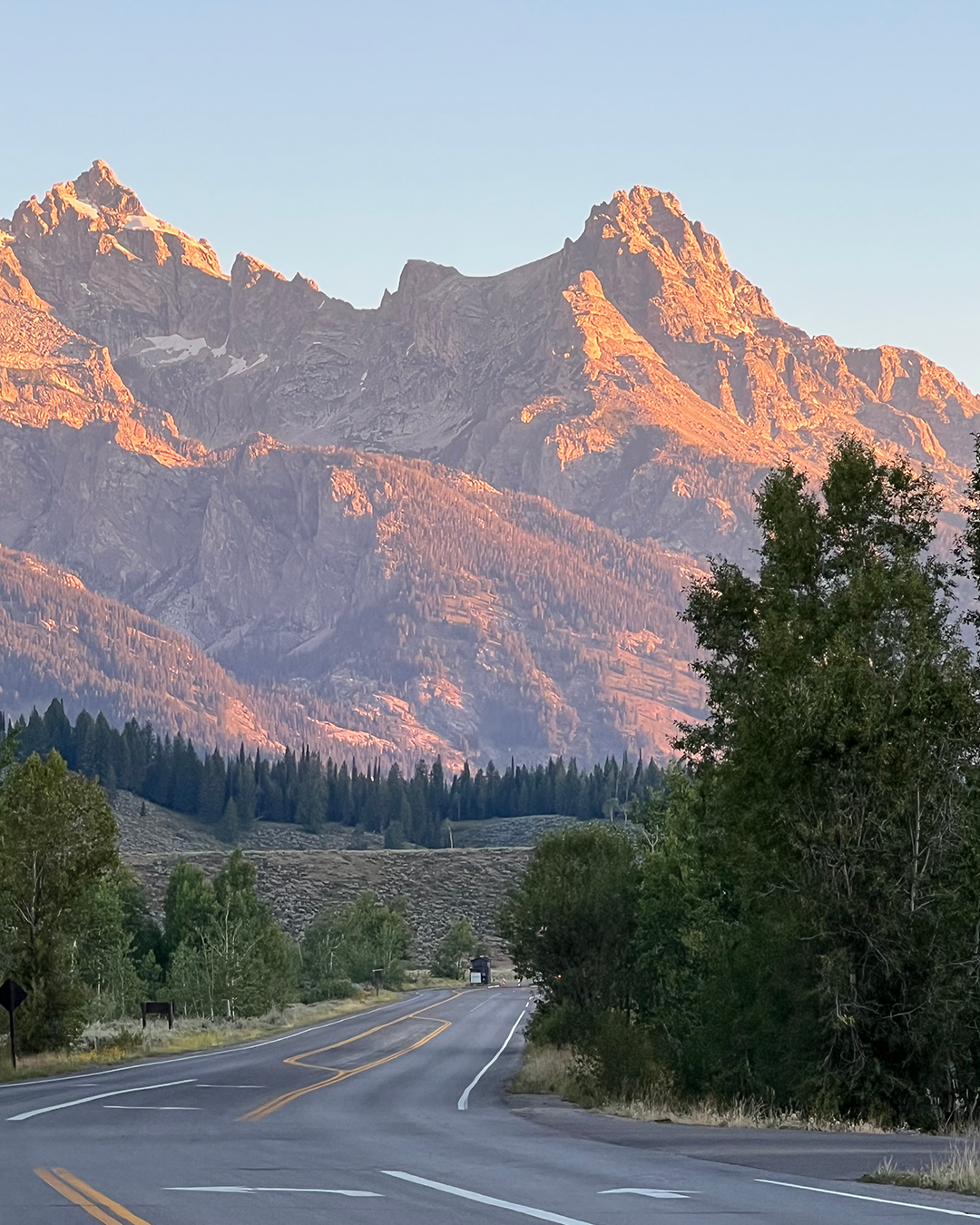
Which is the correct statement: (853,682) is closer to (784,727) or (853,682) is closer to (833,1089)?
(784,727)

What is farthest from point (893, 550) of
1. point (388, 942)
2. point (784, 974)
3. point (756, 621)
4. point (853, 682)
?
point (388, 942)

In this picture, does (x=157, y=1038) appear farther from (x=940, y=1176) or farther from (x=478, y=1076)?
(x=940, y=1176)

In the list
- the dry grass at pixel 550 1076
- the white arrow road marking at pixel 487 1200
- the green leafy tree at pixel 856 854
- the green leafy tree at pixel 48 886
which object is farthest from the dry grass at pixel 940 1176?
the green leafy tree at pixel 48 886

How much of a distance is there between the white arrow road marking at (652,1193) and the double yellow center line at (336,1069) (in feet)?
46.6

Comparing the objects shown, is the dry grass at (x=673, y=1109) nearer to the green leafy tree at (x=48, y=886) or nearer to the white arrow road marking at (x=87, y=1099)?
the white arrow road marking at (x=87, y=1099)

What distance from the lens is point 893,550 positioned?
37.6m

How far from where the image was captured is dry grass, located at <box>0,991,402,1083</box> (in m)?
50.8

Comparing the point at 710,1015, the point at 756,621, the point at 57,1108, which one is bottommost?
the point at 57,1108

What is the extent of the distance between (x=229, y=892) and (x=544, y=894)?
50553mm

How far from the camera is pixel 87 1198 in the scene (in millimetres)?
18969

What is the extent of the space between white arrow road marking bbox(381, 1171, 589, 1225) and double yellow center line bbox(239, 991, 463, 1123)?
1167cm

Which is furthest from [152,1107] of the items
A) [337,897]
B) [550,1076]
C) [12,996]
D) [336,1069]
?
[337,897]

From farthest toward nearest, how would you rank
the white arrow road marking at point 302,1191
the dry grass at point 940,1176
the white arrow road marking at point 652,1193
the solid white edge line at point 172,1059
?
the solid white edge line at point 172,1059
the white arrow road marking at point 302,1191
the dry grass at point 940,1176
the white arrow road marking at point 652,1193

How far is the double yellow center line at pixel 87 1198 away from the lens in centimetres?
1709
